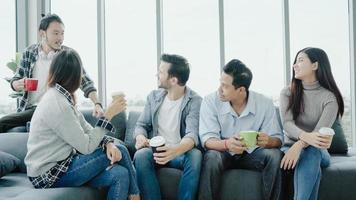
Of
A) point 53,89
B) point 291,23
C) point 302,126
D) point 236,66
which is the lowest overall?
point 302,126

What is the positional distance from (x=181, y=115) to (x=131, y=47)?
1787mm

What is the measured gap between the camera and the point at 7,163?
6.79ft

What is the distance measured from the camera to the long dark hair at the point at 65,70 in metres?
1.84

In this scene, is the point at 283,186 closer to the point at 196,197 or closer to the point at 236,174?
the point at 236,174

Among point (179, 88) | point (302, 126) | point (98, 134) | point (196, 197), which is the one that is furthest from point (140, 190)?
point (302, 126)

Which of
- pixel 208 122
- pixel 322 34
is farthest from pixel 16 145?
pixel 322 34

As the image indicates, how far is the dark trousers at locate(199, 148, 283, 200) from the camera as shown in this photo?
2104 mm

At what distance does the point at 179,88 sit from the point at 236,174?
72 cm

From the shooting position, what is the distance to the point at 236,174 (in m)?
2.21

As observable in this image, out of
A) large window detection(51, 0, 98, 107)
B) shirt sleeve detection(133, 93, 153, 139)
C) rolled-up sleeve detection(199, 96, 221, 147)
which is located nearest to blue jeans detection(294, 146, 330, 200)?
rolled-up sleeve detection(199, 96, 221, 147)

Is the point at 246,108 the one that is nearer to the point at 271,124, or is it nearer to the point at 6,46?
the point at 271,124

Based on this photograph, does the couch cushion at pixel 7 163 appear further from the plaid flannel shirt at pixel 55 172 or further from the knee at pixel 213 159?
the knee at pixel 213 159

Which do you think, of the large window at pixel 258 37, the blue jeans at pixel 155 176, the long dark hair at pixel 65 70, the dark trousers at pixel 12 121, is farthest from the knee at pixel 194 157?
the large window at pixel 258 37

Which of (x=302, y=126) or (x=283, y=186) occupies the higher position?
(x=302, y=126)
